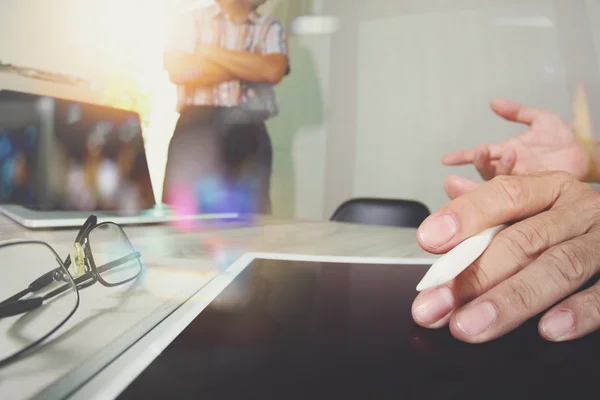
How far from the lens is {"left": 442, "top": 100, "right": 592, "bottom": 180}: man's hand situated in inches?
29.5

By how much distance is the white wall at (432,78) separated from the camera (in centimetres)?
167

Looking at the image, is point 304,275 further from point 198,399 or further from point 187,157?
point 187,157

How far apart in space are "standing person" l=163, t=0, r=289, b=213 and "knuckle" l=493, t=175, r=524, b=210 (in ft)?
4.32

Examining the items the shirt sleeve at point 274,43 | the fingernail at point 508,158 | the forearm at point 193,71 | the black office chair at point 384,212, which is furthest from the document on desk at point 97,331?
the shirt sleeve at point 274,43

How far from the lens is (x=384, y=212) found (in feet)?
3.92

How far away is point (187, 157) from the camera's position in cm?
163

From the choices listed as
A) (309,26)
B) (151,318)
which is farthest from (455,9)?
(151,318)

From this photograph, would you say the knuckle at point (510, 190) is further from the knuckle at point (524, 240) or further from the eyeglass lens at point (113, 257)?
the eyeglass lens at point (113, 257)

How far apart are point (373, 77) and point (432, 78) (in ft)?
0.99

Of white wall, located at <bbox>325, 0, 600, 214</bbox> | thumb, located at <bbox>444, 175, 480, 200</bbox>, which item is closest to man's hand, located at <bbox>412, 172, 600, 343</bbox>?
thumb, located at <bbox>444, 175, 480, 200</bbox>

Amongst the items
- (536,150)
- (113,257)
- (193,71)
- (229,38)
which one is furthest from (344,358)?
(229,38)

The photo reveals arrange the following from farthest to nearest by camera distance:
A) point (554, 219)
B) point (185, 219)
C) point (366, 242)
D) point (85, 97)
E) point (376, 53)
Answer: point (376, 53), point (85, 97), point (185, 219), point (366, 242), point (554, 219)

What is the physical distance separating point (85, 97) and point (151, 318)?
1116 mm

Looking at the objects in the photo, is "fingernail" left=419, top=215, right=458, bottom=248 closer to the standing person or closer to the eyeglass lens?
the eyeglass lens
